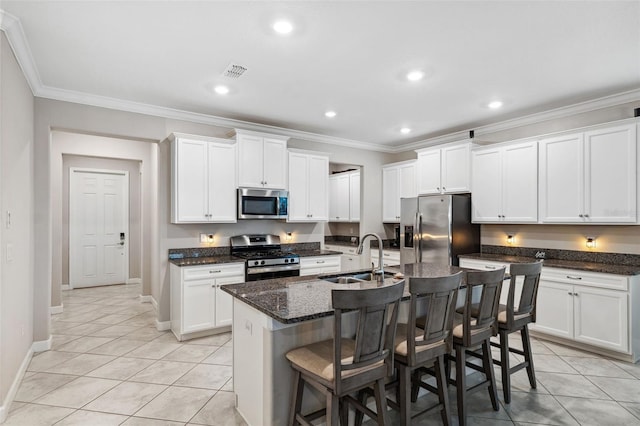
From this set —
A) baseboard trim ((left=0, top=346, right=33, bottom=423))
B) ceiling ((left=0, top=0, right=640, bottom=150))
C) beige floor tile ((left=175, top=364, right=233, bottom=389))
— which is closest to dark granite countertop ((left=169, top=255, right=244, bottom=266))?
beige floor tile ((left=175, top=364, right=233, bottom=389))

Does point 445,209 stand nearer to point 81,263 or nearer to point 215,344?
point 215,344

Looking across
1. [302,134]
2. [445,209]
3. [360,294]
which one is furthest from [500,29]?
[302,134]

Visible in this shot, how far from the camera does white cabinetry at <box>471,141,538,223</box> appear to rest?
14.5 feet

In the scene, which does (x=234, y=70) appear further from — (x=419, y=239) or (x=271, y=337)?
(x=419, y=239)

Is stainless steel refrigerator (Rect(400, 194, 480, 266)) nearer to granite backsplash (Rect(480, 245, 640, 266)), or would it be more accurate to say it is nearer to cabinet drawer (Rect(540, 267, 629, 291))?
granite backsplash (Rect(480, 245, 640, 266))

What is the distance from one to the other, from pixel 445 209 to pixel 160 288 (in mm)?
3952

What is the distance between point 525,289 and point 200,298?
132 inches

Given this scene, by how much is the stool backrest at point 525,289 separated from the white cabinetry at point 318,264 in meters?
2.52

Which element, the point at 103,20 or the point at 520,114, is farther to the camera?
the point at 520,114

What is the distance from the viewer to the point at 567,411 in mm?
2596

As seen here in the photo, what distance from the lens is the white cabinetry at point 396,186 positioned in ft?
19.7

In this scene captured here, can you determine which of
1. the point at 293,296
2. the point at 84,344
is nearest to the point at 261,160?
the point at 293,296

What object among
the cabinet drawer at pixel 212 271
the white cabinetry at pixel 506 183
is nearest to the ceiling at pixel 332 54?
the white cabinetry at pixel 506 183

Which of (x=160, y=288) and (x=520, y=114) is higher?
(x=520, y=114)
